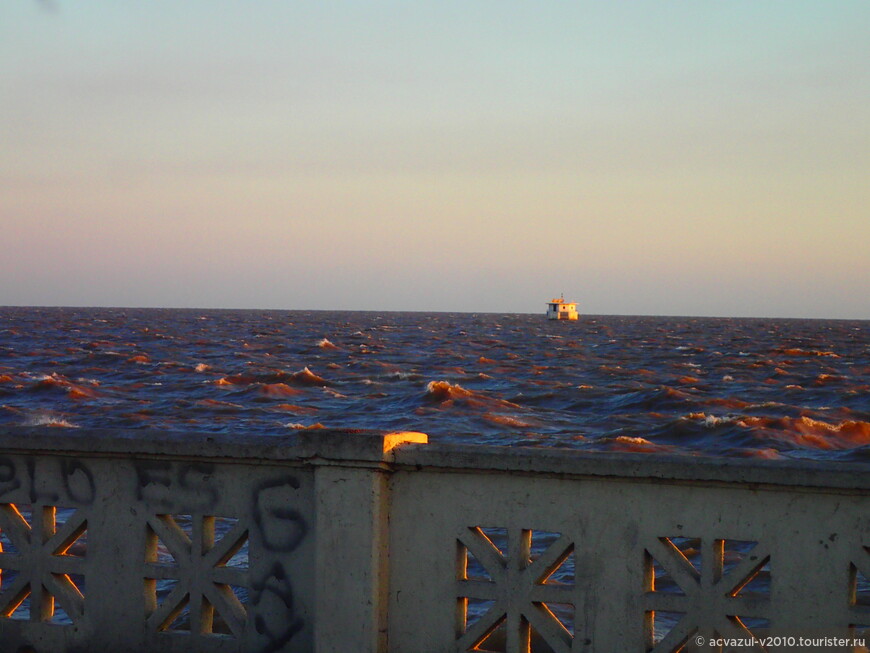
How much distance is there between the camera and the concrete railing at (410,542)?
3934mm

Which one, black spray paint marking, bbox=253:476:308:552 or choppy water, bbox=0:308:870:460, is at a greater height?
black spray paint marking, bbox=253:476:308:552

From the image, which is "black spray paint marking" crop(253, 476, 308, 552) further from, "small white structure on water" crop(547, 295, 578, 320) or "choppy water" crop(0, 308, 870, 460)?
"small white structure on water" crop(547, 295, 578, 320)

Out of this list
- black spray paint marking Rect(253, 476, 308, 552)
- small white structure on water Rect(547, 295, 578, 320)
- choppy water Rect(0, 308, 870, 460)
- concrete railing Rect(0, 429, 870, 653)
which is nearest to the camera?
concrete railing Rect(0, 429, 870, 653)

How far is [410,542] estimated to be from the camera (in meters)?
4.38

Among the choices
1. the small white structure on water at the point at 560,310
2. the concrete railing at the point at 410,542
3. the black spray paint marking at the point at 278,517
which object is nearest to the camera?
the concrete railing at the point at 410,542

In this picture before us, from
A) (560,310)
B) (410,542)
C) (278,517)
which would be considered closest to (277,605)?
(278,517)

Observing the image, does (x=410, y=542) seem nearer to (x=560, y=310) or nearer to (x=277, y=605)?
(x=277, y=605)

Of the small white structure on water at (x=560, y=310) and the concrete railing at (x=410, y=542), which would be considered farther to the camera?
the small white structure on water at (x=560, y=310)

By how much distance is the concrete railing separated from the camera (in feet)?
12.9

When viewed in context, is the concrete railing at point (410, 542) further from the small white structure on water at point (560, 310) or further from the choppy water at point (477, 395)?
the small white structure on water at point (560, 310)

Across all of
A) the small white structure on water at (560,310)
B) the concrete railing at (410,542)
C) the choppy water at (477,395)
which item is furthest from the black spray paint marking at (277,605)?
the small white structure on water at (560,310)

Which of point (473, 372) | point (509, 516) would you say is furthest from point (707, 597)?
point (473, 372)

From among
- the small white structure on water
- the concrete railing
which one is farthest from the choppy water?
the small white structure on water

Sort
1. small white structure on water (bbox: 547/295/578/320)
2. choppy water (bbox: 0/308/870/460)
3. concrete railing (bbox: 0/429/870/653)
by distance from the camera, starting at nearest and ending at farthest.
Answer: concrete railing (bbox: 0/429/870/653) < choppy water (bbox: 0/308/870/460) < small white structure on water (bbox: 547/295/578/320)
